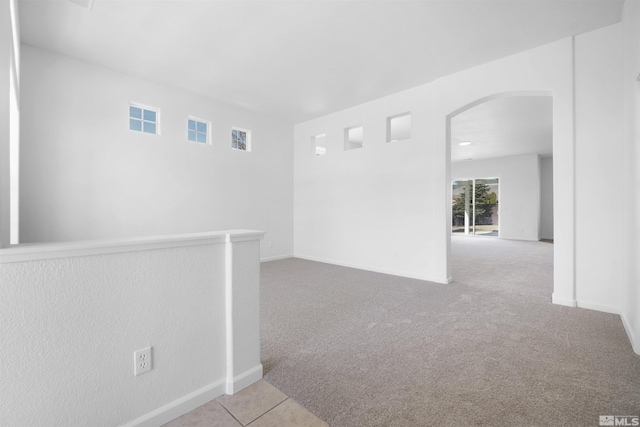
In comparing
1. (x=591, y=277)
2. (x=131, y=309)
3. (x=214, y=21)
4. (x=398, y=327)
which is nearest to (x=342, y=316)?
(x=398, y=327)

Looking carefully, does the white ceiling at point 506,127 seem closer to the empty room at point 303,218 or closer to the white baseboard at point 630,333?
the empty room at point 303,218

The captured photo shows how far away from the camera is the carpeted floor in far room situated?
5.06ft

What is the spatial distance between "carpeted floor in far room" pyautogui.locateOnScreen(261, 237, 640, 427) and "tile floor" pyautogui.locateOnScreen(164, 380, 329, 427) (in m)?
0.07

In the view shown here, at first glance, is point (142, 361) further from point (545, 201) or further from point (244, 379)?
point (545, 201)

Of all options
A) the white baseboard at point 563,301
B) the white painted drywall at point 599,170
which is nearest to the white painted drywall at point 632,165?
the white painted drywall at point 599,170

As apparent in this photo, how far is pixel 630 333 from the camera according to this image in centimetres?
235

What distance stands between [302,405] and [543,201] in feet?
38.2

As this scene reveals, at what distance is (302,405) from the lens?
1594mm

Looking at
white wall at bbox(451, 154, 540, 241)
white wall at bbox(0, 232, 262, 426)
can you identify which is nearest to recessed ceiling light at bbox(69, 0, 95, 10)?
white wall at bbox(0, 232, 262, 426)

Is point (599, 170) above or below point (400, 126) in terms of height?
below

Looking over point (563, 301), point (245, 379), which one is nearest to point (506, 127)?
point (563, 301)

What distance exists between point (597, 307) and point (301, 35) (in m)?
4.17

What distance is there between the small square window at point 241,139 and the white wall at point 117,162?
0.38ft

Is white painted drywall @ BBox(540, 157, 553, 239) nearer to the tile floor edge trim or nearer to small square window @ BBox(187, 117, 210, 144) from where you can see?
small square window @ BBox(187, 117, 210, 144)
